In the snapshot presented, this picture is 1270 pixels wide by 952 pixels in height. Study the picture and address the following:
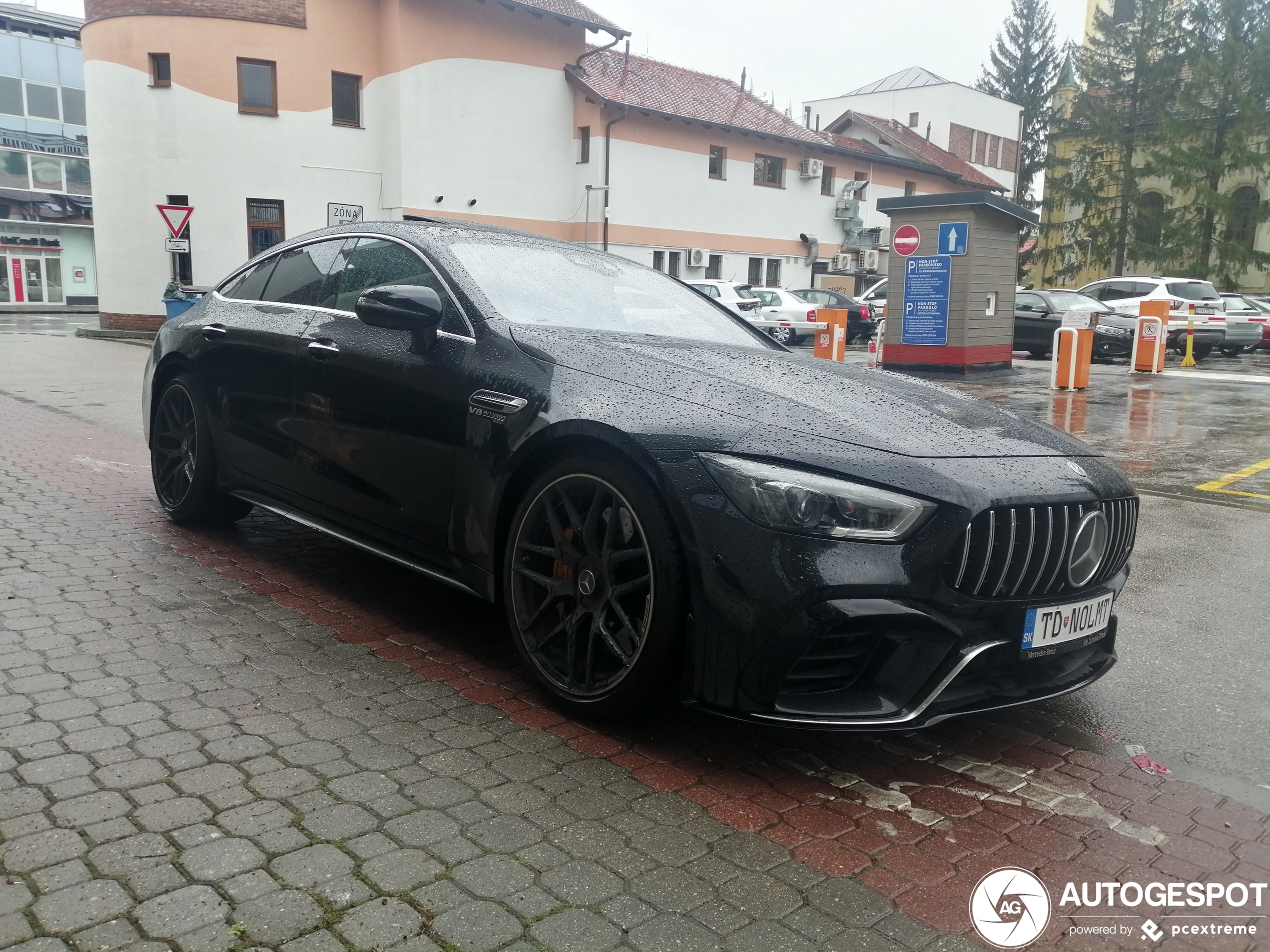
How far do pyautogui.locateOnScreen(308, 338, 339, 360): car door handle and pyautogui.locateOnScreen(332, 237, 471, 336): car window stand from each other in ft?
0.57

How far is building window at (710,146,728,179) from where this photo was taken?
37.6 metres

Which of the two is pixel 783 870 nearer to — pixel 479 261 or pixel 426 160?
pixel 479 261

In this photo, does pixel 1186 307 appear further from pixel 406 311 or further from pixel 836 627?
pixel 836 627

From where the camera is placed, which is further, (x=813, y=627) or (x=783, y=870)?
(x=813, y=627)

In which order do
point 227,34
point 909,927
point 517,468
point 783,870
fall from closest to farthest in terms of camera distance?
1. point 909,927
2. point 783,870
3. point 517,468
4. point 227,34

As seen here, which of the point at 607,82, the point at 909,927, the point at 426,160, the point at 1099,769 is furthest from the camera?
the point at 607,82

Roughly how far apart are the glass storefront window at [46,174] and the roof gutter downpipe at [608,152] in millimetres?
28292

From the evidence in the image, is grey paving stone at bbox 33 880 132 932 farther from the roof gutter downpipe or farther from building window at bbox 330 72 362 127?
the roof gutter downpipe

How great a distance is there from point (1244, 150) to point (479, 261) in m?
44.8

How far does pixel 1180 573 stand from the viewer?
5617 millimetres

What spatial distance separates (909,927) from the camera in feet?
7.77

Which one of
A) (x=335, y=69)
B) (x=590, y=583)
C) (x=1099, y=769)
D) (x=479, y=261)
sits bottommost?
(x=1099, y=769)

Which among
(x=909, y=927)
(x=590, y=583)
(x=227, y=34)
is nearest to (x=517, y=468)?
(x=590, y=583)

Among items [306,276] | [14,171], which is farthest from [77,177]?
[306,276]
